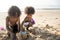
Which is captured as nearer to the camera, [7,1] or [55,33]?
[55,33]

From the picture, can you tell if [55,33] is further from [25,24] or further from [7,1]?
[7,1]

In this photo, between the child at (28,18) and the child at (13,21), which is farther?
the child at (28,18)

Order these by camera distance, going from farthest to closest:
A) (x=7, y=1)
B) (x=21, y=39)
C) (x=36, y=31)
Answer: (x=7, y=1) < (x=36, y=31) < (x=21, y=39)

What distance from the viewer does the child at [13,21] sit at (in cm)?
176

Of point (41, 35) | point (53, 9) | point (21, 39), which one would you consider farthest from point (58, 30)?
point (53, 9)

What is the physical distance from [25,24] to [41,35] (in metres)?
0.24

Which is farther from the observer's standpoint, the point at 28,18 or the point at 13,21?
the point at 28,18

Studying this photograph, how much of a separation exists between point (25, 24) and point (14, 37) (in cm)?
32

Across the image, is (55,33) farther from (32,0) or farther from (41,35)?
(32,0)

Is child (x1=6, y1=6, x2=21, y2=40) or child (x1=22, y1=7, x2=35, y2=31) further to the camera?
child (x1=22, y1=7, x2=35, y2=31)

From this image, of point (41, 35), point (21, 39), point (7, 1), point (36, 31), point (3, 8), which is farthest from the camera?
point (7, 1)

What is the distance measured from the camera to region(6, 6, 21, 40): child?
176 cm

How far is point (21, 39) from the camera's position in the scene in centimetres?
174

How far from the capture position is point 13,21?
1.83m
